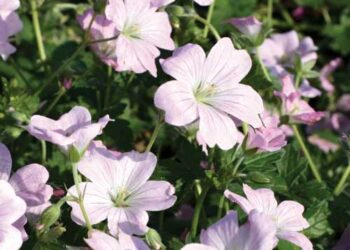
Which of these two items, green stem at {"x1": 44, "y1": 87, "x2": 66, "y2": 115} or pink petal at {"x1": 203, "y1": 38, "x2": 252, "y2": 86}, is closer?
pink petal at {"x1": 203, "y1": 38, "x2": 252, "y2": 86}

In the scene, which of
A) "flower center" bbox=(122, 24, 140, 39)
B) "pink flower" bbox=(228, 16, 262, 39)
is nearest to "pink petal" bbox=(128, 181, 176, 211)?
"flower center" bbox=(122, 24, 140, 39)

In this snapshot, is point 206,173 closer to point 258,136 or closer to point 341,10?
point 258,136

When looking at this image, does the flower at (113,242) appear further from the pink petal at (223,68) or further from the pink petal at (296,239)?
the pink petal at (223,68)

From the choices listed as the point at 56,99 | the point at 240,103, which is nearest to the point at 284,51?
the point at 56,99

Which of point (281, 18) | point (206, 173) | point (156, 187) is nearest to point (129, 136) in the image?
point (206, 173)

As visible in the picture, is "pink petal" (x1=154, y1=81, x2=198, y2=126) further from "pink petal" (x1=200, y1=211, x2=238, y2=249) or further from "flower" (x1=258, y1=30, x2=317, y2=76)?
"flower" (x1=258, y1=30, x2=317, y2=76)

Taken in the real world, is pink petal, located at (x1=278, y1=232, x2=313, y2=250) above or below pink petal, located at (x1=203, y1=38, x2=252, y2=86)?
below
